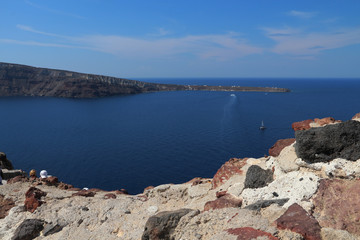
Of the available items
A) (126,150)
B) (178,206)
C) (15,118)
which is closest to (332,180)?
(178,206)

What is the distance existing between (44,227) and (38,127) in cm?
8786

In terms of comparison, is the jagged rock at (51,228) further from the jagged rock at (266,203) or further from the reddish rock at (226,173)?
the jagged rock at (266,203)

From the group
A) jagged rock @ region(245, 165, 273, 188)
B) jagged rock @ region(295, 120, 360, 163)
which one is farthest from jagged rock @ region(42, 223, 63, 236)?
jagged rock @ region(295, 120, 360, 163)

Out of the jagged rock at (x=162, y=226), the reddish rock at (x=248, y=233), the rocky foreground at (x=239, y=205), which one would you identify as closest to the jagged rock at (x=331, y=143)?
the rocky foreground at (x=239, y=205)

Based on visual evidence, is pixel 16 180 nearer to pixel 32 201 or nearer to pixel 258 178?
pixel 32 201

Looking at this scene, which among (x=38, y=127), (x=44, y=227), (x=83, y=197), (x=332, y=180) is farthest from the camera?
(x=38, y=127)

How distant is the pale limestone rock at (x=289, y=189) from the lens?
668 cm

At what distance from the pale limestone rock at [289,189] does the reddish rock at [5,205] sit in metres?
9.03

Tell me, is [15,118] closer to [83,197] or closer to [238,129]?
[238,129]

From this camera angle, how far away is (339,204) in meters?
5.99

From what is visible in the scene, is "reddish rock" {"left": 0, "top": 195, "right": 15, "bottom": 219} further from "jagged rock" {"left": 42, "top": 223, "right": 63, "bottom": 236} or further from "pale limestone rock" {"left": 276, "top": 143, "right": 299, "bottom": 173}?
"pale limestone rock" {"left": 276, "top": 143, "right": 299, "bottom": 173}

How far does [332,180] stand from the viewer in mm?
6840

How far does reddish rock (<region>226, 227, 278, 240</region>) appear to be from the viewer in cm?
492

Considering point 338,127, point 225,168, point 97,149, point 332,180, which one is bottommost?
point 97,149
